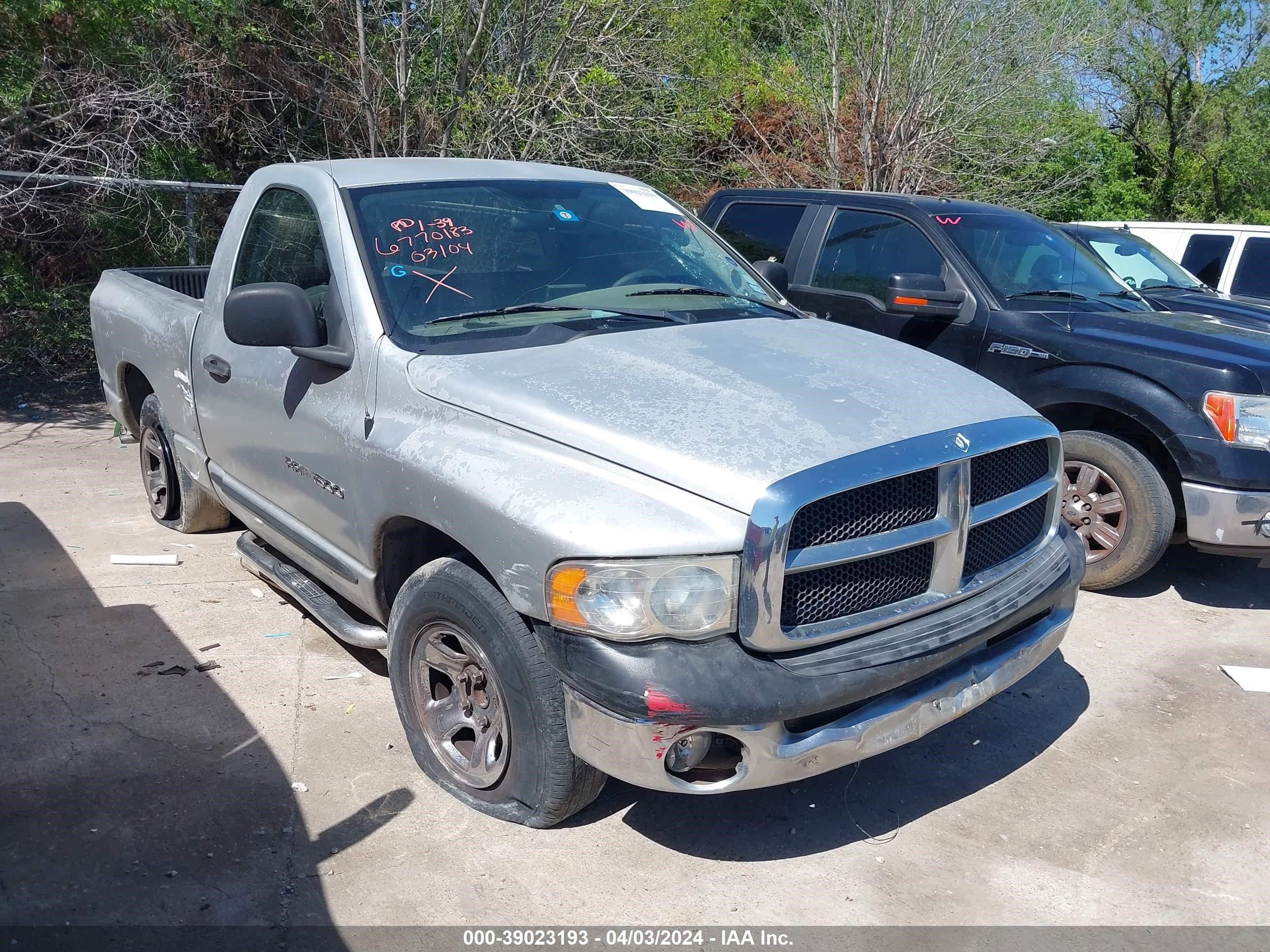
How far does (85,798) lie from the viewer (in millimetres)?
3498

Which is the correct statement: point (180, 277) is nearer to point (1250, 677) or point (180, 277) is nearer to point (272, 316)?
point (272, 316)

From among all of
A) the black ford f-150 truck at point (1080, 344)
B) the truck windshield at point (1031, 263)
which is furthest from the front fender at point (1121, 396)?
the truck windshield at point (1031, 263)

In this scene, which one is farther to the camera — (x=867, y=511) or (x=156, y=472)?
(x=156, y=472)

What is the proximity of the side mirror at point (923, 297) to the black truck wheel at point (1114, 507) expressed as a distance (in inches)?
36.2

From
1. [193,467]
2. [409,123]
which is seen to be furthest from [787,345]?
[409,123]

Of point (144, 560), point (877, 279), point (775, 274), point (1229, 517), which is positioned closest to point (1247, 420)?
point (1229, 517)

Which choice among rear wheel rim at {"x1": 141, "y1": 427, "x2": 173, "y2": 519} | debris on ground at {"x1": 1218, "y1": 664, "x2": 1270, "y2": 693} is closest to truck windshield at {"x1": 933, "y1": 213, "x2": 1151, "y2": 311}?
debris on ground at {"x1": 1218, "y1": 664, "x2": 1270, "y2": 693}

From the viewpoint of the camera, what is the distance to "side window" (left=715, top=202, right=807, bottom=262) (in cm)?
696

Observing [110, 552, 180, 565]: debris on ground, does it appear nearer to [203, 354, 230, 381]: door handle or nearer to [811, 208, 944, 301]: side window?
[203, 354, 230, 381]: door handle

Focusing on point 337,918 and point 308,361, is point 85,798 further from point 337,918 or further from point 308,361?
point 308,361

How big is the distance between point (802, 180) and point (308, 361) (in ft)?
46.0

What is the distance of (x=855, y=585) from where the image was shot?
2.98 metres

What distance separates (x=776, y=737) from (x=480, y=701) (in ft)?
3.25

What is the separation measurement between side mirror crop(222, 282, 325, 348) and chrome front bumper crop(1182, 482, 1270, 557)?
4.06 m
